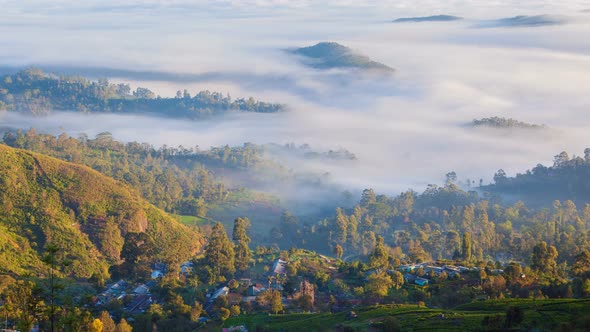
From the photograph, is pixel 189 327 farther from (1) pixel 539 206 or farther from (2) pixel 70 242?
(1) pixel 539 206

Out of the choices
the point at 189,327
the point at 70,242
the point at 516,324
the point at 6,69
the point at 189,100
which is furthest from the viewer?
the point at 6,69

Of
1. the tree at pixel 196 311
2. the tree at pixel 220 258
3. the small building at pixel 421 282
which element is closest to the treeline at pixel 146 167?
the tree at pixel 220 258

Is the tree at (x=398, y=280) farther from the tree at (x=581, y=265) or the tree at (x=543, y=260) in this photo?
the tree at (x=581, y=265)

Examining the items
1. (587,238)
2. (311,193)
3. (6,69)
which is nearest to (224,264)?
(587,238)

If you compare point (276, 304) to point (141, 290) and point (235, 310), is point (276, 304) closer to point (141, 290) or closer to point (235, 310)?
point (235, 310)

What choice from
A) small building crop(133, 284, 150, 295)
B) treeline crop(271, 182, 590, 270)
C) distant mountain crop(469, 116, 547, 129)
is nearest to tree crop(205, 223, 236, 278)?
small building crop(133, 284, 150, 295)

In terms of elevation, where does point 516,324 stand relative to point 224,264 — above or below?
above

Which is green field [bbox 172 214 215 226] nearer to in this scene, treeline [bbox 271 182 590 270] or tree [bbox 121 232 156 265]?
treeline [bbox 271 182 590 270]
